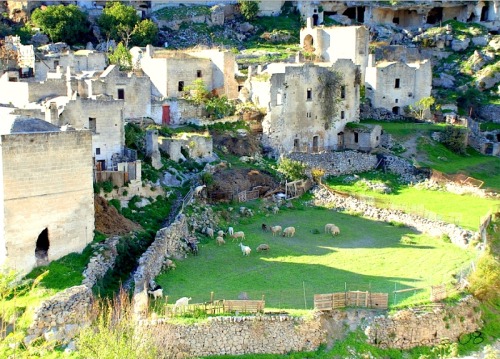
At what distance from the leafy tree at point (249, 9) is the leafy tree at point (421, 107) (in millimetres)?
18535

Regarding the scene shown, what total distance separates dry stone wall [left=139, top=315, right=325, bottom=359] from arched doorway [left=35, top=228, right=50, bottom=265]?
15.2 ft

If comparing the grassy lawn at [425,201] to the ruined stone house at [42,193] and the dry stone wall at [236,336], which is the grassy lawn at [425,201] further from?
the ruined stone house at [42,193]

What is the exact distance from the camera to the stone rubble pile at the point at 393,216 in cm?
3175

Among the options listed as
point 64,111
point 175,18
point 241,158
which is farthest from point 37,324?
point 175,18

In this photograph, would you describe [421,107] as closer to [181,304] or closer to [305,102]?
[305,102]

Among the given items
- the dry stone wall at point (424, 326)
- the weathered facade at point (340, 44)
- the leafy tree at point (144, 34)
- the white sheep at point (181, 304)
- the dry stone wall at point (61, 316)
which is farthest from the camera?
the leafy tree at point (144, 34)

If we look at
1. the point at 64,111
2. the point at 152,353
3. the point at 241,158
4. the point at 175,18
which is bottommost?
the point at 152,353

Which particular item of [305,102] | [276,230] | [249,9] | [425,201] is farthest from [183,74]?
[249,9]

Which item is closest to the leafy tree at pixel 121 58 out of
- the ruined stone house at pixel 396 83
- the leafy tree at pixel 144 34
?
the leafy tree at pixel 144 34

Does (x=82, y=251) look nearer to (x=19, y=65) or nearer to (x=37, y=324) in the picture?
(x=37, y=324)

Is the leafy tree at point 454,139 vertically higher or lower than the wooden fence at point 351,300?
higher

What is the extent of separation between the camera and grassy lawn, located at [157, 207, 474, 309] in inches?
973

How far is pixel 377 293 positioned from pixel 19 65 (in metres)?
29.8

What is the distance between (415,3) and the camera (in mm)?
66062
